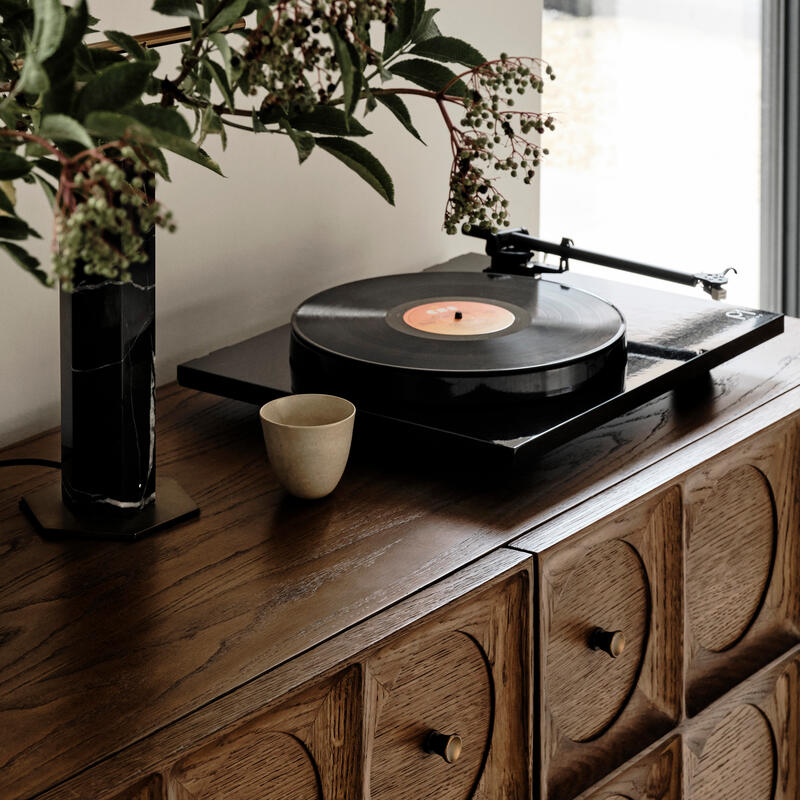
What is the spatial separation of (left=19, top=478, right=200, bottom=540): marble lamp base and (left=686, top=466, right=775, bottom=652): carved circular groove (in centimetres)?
45

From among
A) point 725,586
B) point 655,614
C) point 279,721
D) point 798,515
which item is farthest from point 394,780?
point 798,515

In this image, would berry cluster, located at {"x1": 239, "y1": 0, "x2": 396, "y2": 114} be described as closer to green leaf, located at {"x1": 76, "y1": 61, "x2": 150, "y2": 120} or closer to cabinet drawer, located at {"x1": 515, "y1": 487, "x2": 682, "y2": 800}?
green leaf, located at {"x1": 76, "y1": 61, "x2": 150, "y2": 120}

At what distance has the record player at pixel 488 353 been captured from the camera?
98 cm

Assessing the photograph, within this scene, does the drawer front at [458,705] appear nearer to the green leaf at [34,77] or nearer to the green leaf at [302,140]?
the green leaf at [302,140]

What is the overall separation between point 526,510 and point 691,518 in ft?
0.59

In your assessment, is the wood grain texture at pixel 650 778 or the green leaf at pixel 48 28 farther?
the wood grain texture at pixel 650 778

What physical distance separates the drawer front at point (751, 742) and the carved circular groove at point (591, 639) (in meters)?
0.13

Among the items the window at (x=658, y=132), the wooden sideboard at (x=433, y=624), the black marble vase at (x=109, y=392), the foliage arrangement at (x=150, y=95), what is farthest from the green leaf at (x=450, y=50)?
the window at (x=658, y=132)

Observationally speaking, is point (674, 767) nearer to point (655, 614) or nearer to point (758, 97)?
point (655, 614)

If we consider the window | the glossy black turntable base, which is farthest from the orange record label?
the window

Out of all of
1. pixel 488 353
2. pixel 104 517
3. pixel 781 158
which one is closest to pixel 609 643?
pixel 488 353

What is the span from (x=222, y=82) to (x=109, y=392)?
29cm

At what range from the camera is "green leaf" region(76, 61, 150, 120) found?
513 millimetres

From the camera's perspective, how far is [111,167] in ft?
1.49
